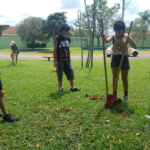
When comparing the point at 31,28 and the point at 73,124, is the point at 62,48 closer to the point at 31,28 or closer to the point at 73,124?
the point at 73,124

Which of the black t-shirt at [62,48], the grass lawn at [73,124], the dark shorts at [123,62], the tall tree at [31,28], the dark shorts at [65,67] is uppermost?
the tall tree at [31,28]

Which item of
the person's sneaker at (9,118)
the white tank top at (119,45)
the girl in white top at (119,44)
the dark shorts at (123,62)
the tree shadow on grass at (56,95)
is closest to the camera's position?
the person's sneaker at (9,118)

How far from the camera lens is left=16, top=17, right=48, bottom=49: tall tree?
105 feet

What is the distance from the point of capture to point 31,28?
31969mm

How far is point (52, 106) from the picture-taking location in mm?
3994

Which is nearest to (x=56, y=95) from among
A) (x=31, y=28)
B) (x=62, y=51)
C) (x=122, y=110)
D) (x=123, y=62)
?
(x=62, y=51)

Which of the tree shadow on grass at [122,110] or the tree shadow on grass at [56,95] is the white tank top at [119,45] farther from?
the tree shadow on grass at [56,95]

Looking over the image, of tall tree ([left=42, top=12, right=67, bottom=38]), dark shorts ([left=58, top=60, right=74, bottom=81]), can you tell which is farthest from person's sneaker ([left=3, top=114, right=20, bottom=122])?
tall tree ([left=42, top=12, right=67, bottom=38])

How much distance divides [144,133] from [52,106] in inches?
79.8

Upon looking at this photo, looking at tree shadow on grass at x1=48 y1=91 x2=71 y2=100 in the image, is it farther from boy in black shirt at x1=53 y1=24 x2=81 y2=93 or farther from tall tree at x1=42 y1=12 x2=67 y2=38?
tall tree at x1=42 y1=12 x2=67 y2=38

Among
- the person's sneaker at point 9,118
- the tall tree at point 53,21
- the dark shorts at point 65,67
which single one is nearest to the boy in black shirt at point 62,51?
the dark shorts at point 65,67

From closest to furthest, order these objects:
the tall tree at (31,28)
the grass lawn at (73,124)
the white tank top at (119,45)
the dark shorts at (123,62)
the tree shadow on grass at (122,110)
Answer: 1. the grass lawn at (73,124)
2. the tree shadow on grass at (122,110)
3. the white tank top at (119,45)
4. the dark shorts at (123,62)
5. the tall tree at (31,28)

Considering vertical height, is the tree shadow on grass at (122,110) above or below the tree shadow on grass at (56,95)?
below

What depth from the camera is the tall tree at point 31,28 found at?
3186 centimetres
